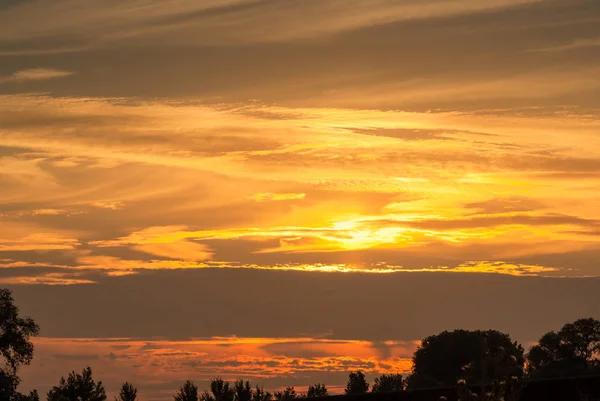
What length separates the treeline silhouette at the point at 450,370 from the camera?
17.9m

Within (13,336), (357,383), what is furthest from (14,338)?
(357,383)

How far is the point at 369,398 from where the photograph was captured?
22.0 m

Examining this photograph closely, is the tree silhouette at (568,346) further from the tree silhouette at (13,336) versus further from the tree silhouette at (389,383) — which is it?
the tree silhouette at (13,336)

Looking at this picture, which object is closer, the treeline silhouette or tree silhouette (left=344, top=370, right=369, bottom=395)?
the treeline silhouette

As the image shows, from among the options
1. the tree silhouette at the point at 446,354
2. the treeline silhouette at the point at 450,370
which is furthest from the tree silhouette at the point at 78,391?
the tree silhouette at the point at 446,354

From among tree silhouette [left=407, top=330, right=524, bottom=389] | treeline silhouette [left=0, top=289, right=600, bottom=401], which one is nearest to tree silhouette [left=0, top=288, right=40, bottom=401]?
treeline silhouette [left=0, top=289, right=600, bottom=401]

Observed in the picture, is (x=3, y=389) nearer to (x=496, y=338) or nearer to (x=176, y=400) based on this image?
(x=176, y=400)

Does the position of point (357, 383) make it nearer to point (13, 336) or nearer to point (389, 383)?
point (389, 383)

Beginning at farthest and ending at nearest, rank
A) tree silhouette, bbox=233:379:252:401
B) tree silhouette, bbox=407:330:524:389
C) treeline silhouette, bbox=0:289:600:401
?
tree silhouette, bbox=407:330:524:389 < tree silhouette, bbox=233:379:252:401 < treeline silhouette, bbox=0:289:600:401

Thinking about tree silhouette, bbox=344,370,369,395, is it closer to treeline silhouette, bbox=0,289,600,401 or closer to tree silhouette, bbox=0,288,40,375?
treeline silhouette, bbox=0,289,600,401

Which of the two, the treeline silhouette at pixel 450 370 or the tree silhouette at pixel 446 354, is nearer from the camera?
the treeline silhouette at pixel 450 370

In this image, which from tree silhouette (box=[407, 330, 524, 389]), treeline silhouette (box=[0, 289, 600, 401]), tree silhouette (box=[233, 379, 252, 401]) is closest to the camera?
treeline silhouette (box=[0, 289, 600, 401])

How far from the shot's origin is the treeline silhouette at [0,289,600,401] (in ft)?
58.7

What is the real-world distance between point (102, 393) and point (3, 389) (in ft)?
109
